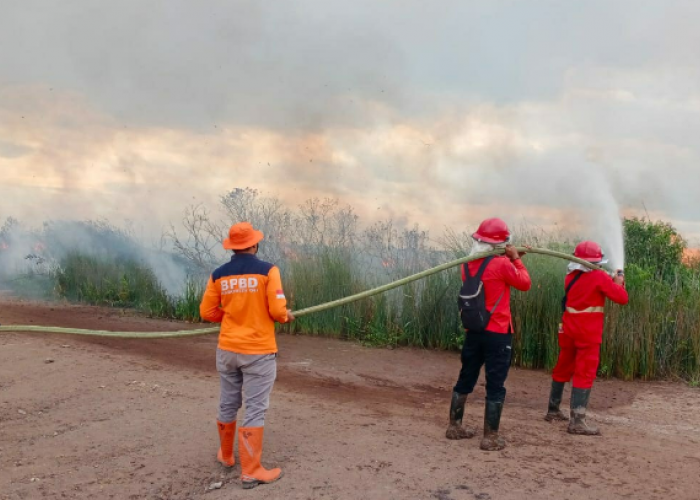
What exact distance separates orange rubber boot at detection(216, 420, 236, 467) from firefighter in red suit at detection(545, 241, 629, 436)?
3068 millimetres

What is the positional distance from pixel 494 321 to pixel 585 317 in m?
1.18

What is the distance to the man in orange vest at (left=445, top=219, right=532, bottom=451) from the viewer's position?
519cm

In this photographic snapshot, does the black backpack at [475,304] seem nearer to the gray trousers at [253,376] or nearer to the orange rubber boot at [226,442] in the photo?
the gray trousers at [253,376]

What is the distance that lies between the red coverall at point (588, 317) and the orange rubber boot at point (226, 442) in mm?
3100

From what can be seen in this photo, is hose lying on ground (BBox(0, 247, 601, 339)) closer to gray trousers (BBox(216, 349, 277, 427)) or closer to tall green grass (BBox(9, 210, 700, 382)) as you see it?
gray trousers (BBox(216, 349, 277, 427))

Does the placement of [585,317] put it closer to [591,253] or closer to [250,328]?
[591,253]

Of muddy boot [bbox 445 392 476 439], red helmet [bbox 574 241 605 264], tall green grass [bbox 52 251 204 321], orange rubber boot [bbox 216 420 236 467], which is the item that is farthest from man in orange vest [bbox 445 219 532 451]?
tall green grass [bbox 52 251 204 321]

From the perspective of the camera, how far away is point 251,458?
4574 mm

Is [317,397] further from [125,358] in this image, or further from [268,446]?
[125,358]

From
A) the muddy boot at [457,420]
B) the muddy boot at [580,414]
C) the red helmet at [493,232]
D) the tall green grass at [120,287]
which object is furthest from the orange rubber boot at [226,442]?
the tall green grass at [120,287]

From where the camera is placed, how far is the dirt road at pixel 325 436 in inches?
181

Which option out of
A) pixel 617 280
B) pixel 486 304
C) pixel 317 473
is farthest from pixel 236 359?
pixel 617 280

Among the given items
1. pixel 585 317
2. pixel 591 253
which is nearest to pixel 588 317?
pixel 585 317

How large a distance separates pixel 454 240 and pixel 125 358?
216 inches
